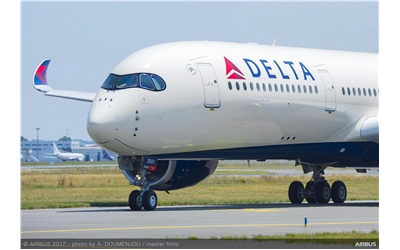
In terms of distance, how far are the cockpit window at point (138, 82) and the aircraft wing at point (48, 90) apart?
31.9 feet

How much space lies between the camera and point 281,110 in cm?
2912

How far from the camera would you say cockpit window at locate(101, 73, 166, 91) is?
2595 cm

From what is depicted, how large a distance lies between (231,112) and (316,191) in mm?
7468

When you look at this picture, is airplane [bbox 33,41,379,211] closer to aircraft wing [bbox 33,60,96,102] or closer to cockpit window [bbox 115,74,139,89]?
cockpit window [bbox 115,74,139,89]

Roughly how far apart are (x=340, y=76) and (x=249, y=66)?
444 centimetres

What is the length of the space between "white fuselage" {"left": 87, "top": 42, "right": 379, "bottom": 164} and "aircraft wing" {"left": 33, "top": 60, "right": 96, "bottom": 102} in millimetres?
9290

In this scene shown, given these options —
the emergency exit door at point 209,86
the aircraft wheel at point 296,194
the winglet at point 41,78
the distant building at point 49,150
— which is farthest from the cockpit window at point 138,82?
the distant building at point 49,150

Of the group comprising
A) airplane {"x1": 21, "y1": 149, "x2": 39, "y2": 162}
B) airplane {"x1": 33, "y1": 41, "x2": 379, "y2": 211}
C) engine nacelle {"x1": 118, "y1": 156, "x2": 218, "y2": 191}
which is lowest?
airplane {"x1": 21, "y1": 149, "x2": 39, "y2": 162}

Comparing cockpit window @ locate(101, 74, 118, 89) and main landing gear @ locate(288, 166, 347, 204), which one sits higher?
cockpit window @ locate(101, 74, 118, 89)

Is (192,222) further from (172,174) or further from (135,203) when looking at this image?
(172,174)

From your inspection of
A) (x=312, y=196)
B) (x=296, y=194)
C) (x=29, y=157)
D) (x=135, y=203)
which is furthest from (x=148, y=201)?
(x=29, y=157)

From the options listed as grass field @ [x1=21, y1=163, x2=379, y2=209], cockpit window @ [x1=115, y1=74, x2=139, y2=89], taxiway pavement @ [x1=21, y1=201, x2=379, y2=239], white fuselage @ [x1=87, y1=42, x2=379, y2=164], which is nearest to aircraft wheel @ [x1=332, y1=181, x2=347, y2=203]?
grass field @ [x1=21, y1=163, x2=379, y2=209]
